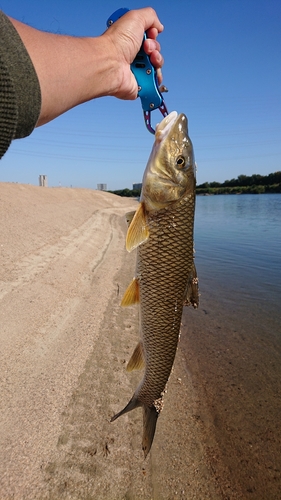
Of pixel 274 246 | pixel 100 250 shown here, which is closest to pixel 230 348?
pixel 100 250

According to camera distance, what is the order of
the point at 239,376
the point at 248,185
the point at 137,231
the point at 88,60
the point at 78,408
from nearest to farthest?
the point at 88,60 < the point at 137,231 < the point at 78,408 < the point at 239,376 < the point at 248,185

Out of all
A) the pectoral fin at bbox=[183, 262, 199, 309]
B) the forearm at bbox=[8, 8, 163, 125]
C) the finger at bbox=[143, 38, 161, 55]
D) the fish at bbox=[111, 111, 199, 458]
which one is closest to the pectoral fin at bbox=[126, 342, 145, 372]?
the fish at bbox=[111, 111, 199, 458]

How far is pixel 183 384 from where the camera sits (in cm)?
559

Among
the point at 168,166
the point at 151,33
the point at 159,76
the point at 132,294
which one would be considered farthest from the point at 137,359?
the point at 151,33

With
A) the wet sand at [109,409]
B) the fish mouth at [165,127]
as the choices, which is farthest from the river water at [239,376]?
the fish mouth at [165,127]

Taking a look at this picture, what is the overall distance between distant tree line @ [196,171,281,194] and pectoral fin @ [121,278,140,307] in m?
102

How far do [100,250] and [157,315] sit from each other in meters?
11.3

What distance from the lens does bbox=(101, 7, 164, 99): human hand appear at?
9.29 feet

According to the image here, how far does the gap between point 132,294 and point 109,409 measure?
2.11 meters

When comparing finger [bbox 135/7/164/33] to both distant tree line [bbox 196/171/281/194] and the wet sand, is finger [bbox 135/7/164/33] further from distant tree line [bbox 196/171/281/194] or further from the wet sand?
distant tree line [bbox 196/171/281/194]

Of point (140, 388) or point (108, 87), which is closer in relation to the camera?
point (108, 87)

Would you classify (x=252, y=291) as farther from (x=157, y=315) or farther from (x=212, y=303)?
(x=157, y=315)

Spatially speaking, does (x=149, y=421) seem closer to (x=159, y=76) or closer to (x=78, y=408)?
(x=78, y=408)

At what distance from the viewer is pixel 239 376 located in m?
5.98
